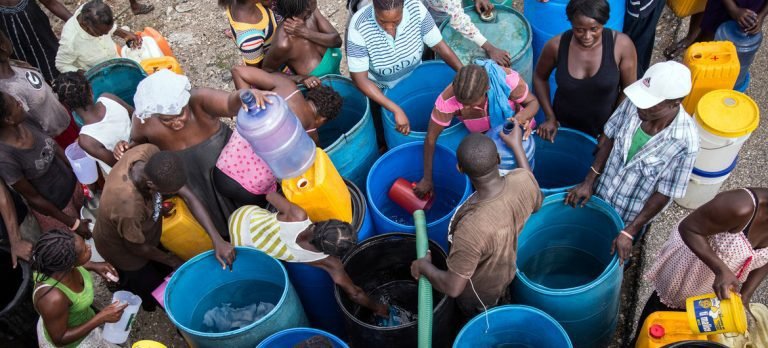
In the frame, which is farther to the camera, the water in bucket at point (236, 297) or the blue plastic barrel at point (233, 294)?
the water in bucket at point (236, 297)

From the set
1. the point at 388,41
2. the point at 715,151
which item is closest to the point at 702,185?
the point at 715,151

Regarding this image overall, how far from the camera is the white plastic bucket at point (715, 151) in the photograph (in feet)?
11.0

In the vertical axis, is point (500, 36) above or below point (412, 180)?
above

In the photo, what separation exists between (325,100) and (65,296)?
65.9 inches

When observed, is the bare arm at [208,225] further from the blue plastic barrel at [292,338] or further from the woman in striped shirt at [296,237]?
the blue plastic barrel at [292,338]

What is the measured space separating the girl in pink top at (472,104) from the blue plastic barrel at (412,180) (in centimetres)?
18

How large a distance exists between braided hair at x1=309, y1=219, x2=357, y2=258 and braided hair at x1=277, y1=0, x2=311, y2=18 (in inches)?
57.0

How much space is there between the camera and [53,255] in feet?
9.32

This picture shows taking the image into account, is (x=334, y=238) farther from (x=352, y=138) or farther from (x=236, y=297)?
(x=236, y=297)

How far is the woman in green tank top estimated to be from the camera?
2871 mm

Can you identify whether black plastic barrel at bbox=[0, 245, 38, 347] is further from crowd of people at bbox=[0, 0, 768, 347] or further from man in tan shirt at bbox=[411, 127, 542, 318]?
man in tan shirt at bbox=[411, 127, 542, 318]

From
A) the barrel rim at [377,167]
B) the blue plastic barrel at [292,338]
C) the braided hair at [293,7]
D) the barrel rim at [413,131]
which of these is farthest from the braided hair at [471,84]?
the blue plastic barrel at [292,338]

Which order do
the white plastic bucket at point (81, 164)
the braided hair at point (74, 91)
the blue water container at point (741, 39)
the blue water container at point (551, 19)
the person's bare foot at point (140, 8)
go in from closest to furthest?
1. the braided hair at point (74, 91)
2. the white plastic bucket at point (81, 164)
3. the blue water container at point (551, 19)
4. the blue water container at point (741, 39)
5. the person's bare foot at point (140, 8)

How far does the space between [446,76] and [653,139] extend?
1457mm
